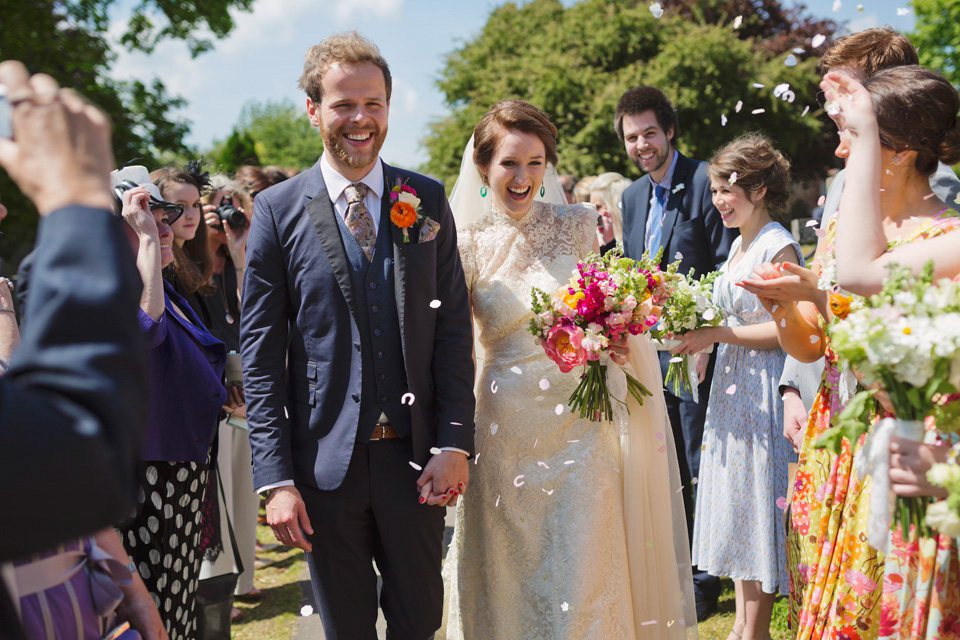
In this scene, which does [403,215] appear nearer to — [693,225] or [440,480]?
[440,480]

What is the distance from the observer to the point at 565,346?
11.4 ft

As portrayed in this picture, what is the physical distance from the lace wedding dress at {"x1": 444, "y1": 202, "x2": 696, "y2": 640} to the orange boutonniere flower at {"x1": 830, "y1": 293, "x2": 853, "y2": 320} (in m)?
1.42

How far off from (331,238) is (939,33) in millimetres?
27661

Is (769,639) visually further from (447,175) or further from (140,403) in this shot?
(447,175)

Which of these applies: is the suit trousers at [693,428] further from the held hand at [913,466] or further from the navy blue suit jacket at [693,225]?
the held hand at [913,466]

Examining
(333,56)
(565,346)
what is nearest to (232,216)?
(333,56)

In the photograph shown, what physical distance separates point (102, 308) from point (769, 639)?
156 inches

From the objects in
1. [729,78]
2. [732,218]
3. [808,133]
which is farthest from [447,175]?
[732,218]

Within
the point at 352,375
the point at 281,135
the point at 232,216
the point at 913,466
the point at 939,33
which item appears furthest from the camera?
the point at 281,135

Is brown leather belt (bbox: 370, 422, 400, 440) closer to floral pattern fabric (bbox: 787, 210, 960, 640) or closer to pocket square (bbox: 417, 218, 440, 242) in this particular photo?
pocket square (bbox: 417, 218, 440, 242)

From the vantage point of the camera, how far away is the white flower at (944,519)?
71.6 inches

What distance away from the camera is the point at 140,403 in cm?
121

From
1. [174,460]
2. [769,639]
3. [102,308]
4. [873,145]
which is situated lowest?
[769,639]

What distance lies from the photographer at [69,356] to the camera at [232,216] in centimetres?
483
